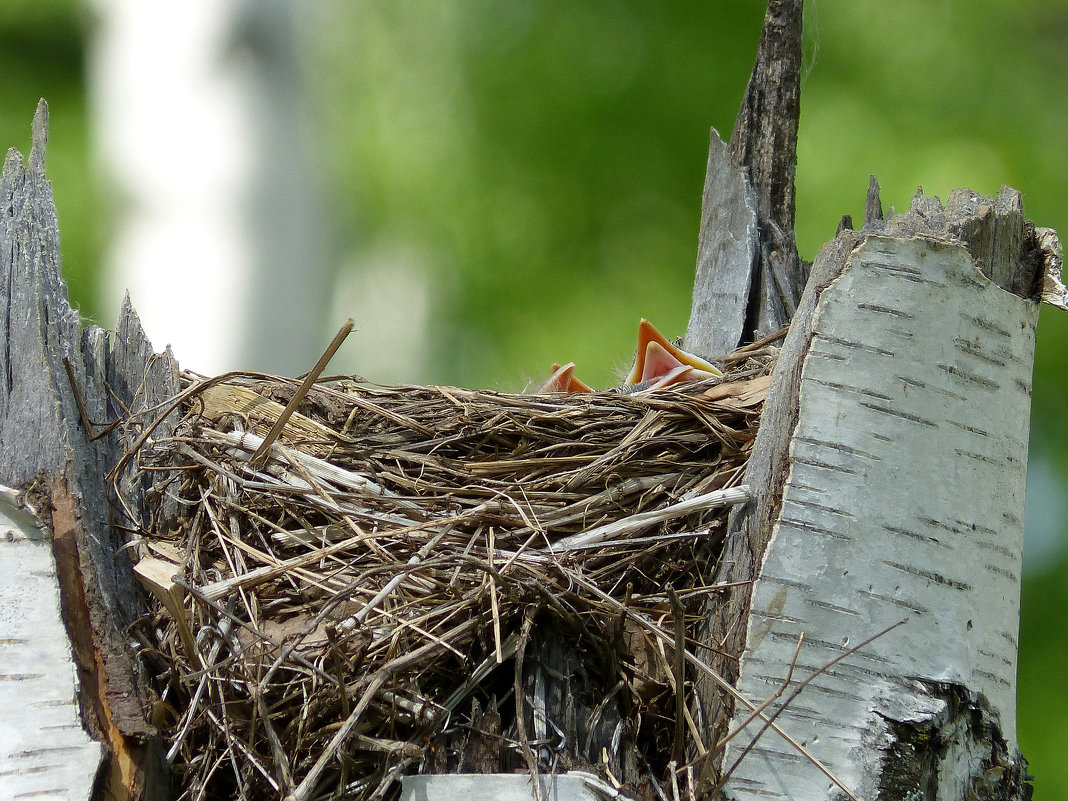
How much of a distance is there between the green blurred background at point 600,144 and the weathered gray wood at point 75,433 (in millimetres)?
3440

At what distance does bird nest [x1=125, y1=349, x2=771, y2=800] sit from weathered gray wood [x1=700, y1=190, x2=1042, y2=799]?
15cm

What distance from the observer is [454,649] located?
5.71 ft

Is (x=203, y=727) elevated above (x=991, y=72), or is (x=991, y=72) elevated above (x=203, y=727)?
(x=991, y=72)

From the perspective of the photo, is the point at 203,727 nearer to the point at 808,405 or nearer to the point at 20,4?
the point at 808,405

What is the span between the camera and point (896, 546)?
176 centimetres

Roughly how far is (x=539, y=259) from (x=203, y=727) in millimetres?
4411

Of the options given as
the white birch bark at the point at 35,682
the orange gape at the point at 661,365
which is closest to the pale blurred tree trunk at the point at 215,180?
the orange gape at the point at 661,365

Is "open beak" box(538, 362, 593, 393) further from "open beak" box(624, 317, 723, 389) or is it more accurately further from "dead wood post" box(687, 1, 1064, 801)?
"dead wood post" box(687, 1, 1064, 801)

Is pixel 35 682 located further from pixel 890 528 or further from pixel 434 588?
pixel 890 528

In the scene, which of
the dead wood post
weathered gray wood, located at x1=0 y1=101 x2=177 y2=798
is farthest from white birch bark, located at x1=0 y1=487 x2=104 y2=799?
the dead wood post

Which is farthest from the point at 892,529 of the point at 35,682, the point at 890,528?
the point at 35,682

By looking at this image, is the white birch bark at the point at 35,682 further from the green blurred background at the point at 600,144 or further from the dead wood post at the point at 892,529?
the green blurred background at the point at 600,144

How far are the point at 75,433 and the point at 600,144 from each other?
4.49 meters

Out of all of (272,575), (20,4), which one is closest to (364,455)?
(272,575)
